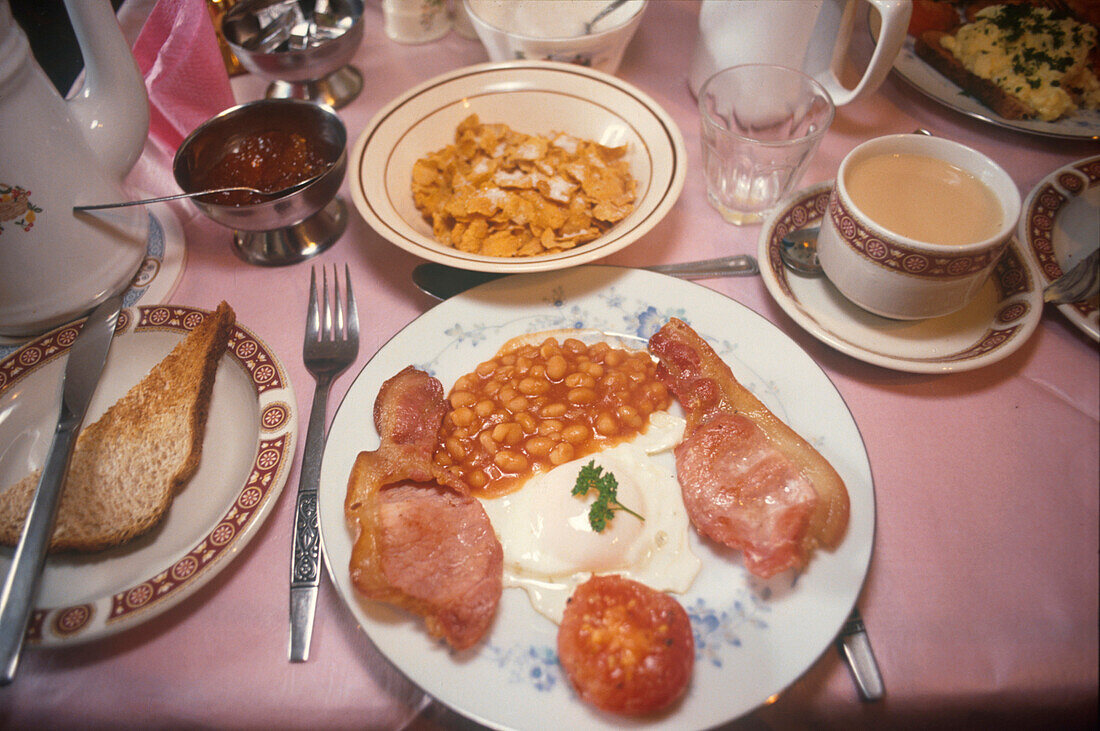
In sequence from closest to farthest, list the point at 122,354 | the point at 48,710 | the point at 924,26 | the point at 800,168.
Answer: the point at 48,710 → the point at 122,354 → the point at 800,168 → the point at 924,26

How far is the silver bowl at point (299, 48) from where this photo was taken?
2008 millimetres

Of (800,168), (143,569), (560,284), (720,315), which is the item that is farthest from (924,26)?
(143,569)

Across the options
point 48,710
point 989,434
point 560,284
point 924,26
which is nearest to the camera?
point 48,710

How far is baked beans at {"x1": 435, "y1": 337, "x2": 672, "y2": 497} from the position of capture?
56.5 inches

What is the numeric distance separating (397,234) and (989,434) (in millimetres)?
1542

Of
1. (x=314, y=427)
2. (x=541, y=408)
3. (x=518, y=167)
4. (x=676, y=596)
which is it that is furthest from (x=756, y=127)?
(x=314, y=427)

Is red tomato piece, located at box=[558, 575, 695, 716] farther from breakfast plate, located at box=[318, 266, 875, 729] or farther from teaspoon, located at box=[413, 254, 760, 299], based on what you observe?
teaspoon, located at box=[413, 254, 760, 299]

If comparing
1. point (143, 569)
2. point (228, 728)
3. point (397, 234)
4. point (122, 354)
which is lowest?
point (228, 728)

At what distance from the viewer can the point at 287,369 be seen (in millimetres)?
1612

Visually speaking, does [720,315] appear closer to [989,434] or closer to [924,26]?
[989,434]

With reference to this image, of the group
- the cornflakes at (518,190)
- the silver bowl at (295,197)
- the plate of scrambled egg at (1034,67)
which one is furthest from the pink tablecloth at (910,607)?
the plate of scrambled egg at (1034,67)

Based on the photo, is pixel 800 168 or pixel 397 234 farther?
pixel 800 168

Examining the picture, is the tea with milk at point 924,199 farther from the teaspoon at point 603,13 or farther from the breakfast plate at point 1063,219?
the teaspoon at point 603,13

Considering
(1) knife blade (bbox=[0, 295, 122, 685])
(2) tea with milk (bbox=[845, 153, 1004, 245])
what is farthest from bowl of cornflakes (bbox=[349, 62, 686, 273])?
(1) knife blade (bbox=[0, 295, 122, 685])
